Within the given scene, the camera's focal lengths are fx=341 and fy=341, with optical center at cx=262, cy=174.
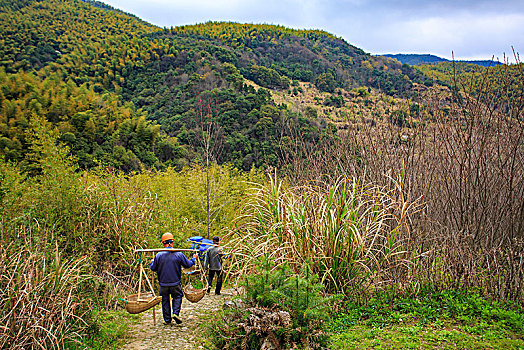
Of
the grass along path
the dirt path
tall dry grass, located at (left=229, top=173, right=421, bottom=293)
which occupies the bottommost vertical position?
the dirt path

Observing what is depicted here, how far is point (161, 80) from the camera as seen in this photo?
39688mm

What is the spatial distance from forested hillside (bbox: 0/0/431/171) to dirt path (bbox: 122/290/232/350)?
3.54m

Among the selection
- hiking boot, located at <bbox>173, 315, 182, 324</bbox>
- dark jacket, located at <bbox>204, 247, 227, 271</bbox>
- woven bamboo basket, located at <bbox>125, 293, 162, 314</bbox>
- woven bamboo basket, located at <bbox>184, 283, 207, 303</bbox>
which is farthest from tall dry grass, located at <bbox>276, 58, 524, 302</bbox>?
woven bamboo basket, located at <bbox>125, 293, 162, 314</bbox>

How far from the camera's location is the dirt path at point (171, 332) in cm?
397

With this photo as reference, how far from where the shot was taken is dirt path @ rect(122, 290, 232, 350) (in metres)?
3.97

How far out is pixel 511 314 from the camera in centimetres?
345

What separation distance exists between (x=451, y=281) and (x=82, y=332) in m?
4.45

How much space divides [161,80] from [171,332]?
39078 mm

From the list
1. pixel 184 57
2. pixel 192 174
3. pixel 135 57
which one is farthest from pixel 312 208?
pixel 135 57

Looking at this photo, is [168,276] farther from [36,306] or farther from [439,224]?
[439,224]

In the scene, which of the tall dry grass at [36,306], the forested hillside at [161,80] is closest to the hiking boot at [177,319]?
the tall dry grass at [36,306]

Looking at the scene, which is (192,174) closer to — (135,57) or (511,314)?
(511,314)

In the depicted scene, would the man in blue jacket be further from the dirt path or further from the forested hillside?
the forested hillside

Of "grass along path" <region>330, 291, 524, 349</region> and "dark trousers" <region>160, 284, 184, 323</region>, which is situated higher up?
"grass along path" <region>330, 291, 524, 349</region>
